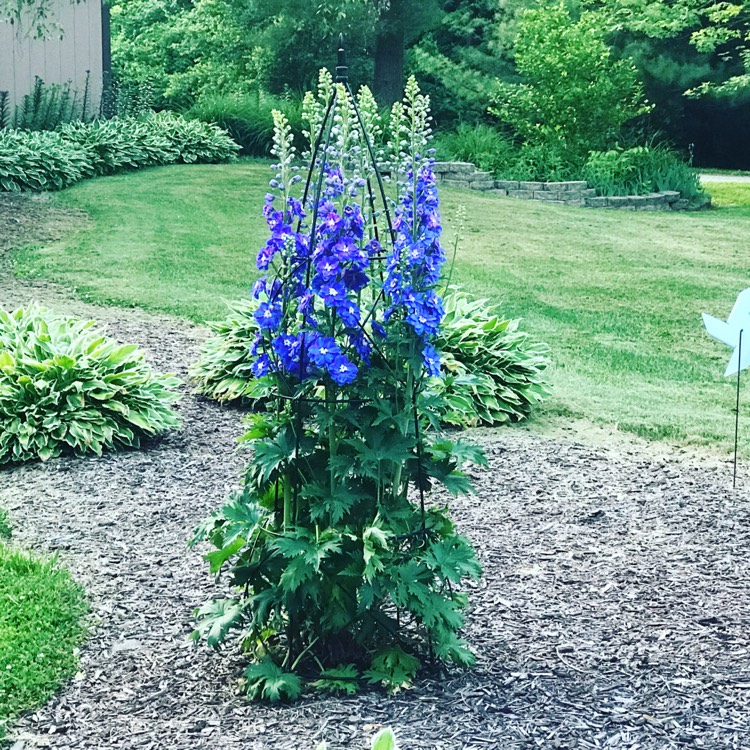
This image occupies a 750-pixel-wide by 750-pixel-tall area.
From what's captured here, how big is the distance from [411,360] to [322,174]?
21.7 inches

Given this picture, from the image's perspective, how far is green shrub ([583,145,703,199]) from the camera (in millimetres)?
14977

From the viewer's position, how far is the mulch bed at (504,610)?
2941 mm

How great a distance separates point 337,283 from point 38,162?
420 inches

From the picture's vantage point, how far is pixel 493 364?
6156 millimetres

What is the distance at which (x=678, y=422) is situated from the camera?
241 inches

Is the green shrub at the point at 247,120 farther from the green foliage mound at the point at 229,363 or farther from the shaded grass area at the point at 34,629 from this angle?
the shaded grass area at the point at 34,629

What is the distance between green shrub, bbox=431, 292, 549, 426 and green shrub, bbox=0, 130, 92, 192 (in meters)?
7.53

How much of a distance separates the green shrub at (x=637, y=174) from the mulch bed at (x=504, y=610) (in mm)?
9931

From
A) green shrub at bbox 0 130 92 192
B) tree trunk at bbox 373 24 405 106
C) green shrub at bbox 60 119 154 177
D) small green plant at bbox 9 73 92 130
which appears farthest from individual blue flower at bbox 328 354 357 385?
tree trunk at bbox 373 24 405 106

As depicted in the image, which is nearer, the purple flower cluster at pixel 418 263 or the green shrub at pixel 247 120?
the purple flower cluster at pixel 418 263

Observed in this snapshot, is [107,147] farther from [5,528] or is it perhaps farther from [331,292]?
[331,292]

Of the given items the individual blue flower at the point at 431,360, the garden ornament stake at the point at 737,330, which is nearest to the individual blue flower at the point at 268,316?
the individual blue flower at the point at 431,360

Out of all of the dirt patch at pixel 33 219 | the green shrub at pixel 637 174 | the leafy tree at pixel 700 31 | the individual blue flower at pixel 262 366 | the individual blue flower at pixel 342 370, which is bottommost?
the dirt patch at pixel 33 219

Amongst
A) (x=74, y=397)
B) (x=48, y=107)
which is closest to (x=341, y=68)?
(x=74, y=397)
